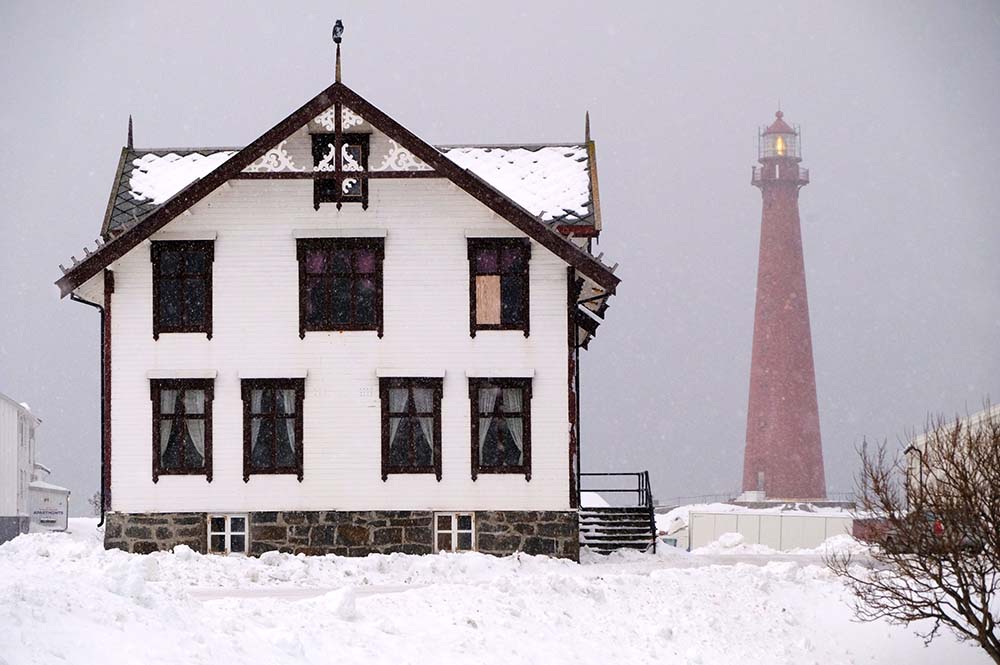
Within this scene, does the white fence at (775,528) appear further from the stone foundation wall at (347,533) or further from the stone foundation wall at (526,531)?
the stone foundation wall at (347,533)

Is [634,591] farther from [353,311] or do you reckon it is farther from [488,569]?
[353,311]

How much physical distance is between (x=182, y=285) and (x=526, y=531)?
895cm

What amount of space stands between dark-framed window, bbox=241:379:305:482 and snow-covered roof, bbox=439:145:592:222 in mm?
6605

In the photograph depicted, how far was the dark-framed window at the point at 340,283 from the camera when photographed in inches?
1356

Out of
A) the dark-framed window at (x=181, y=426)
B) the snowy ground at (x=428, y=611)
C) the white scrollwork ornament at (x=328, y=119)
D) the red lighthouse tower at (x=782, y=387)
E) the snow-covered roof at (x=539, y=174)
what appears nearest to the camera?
the snowy ground at (x=428, y=611)

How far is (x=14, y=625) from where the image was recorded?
16.7m

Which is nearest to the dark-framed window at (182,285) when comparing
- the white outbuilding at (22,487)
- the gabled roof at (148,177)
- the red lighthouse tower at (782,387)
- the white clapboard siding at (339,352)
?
the white clapboard siding at (339,352)

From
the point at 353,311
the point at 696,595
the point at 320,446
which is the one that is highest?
the point at 353,311

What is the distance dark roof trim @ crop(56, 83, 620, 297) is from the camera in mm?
33500

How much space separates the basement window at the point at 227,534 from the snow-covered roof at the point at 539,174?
9203 mm

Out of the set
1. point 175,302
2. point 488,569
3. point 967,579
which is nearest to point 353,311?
point 175,302

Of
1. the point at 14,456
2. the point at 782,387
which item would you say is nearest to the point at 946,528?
the point at 14,456

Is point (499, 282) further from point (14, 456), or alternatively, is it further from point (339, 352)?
point (14, 456)

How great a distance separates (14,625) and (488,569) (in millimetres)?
15595
